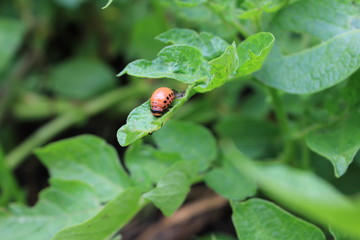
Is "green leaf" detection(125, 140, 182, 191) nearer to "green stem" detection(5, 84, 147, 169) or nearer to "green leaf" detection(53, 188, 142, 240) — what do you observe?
"green leaf" detection(53, 188, 142, 240)

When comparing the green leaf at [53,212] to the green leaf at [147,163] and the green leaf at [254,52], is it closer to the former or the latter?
the green leaf at [147,163]

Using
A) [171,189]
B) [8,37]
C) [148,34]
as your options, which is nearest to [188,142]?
A: [171,189]

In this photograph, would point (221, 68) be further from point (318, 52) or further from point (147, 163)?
point (147, 163)

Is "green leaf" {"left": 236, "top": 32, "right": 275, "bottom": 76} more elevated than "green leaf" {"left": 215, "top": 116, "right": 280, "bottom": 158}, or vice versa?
"green leaf" {"left": 236, "top": 32, "right": 275, "bottom": 76}

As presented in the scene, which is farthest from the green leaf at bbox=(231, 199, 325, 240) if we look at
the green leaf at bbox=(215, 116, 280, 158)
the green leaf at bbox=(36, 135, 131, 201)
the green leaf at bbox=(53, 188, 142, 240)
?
the green leaf at bbox=(215, 116, 280, 158)

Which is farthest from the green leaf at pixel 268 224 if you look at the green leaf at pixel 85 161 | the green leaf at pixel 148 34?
the green leaf at pixel 148 34
